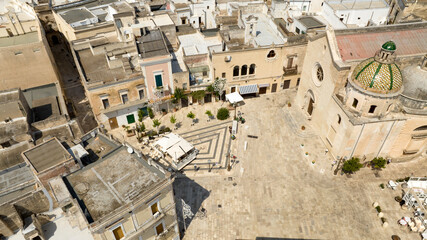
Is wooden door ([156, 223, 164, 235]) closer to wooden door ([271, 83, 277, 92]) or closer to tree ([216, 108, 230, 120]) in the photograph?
tree ([216, 108, 230, 120])

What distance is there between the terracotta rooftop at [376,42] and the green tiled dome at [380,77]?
13.5 feet

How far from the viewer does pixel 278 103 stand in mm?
52688

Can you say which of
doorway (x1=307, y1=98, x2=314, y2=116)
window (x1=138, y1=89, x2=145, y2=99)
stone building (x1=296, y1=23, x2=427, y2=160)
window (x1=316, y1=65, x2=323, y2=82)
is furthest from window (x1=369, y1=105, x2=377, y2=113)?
window (x1=138, y1=89, x2=145, y2=99)

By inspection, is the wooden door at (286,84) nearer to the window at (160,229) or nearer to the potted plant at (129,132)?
the potted plant at (129,132)

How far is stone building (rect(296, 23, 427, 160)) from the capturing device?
35719 mm

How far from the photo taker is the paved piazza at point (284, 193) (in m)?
34.2

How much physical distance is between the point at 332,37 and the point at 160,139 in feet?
91.5

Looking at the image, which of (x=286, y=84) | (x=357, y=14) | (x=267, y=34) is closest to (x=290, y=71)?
(x=286, y=84)

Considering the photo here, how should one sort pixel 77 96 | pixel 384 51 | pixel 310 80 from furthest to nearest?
pixel 77 96, pixel 310 80, pixel 384 51

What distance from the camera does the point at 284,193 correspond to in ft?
125

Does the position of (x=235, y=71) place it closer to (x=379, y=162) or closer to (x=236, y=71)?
(x=236, y=71)

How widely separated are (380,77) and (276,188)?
1879 cm

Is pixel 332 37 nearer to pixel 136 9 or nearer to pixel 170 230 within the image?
pixel 170 230

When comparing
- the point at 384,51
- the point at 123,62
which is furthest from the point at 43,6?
the point at 384,51
